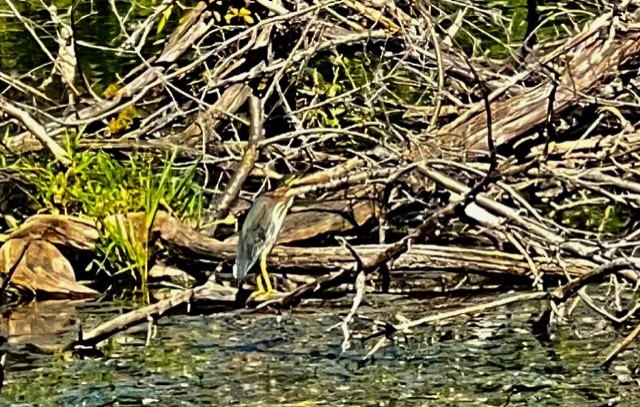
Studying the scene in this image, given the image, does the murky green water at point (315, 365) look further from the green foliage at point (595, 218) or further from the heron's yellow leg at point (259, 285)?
the green foliage at point (595, 218)

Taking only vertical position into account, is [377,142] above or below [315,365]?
above

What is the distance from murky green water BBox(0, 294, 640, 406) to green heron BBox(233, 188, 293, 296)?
0.54 feet

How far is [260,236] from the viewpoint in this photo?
4.68 m

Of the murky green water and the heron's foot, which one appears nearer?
the murky green water

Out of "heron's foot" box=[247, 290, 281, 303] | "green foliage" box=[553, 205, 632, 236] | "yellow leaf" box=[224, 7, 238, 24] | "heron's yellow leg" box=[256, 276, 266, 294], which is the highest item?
"yellow leaf" box=[224, 7, 238, 24]

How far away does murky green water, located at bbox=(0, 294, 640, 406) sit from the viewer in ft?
12.3

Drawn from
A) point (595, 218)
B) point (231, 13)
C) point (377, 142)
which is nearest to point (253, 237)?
point (377, 142)

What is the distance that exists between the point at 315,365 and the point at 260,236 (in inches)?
30.1

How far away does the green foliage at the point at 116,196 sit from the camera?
16.7 feet

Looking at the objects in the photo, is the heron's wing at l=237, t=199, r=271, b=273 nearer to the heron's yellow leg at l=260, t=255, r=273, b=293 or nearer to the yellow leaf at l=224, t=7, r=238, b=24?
the heron's yellow leg at l=260, t=255, r=273, b=293

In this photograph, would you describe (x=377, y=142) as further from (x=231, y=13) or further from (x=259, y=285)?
(x=231, y=13)

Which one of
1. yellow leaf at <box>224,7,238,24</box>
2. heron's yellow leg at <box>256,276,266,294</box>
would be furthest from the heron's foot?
yellow leaf at <box>224,7,238,24</box>

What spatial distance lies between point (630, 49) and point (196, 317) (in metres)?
1.90

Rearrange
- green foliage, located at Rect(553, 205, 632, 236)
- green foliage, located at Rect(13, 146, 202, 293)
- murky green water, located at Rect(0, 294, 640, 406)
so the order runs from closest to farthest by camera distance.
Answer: murky green water, located at Rect(0, 294, 640, 406)
green foliage, located at Rect(13, 146, 202, 293)
green foliage, located at Rect(553, 205, 632, 236)
